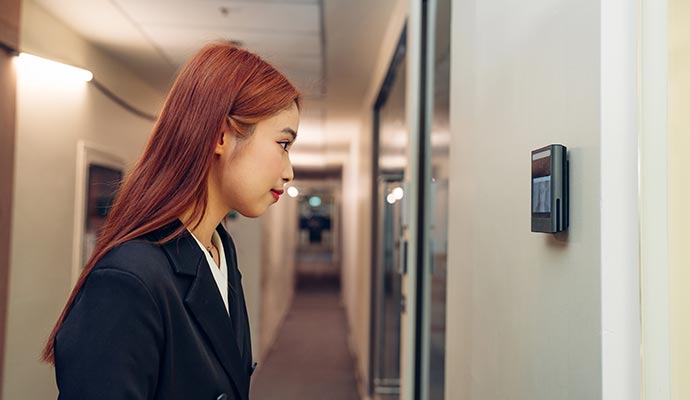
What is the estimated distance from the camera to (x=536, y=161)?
77cm

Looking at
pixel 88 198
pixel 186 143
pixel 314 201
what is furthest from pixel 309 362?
pixel 314 201

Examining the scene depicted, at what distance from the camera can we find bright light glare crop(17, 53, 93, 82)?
1950 millimetres

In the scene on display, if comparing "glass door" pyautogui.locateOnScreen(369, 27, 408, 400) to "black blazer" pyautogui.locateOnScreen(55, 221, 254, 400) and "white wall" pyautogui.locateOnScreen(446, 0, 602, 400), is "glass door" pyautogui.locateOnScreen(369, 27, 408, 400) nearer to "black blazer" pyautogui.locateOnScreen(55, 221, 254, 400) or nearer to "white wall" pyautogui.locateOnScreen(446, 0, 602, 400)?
"white wall" pyautogui.locateOnScreen(446, 0, 602, 400)

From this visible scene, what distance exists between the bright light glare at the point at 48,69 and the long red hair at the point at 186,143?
150cm

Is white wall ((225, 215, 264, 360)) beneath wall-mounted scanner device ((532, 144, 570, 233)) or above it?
beneath

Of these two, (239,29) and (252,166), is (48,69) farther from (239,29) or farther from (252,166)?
(252,166)

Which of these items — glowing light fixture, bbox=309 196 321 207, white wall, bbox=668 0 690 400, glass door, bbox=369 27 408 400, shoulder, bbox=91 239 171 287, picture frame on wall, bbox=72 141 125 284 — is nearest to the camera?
white wall, bbox=668 0 690 400

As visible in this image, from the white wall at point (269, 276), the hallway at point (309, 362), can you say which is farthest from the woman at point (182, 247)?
the white wall at point (269, 276)

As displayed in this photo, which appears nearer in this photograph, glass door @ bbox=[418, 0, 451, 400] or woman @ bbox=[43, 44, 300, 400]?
woman @ bbox=[43, 44, 300, 400]

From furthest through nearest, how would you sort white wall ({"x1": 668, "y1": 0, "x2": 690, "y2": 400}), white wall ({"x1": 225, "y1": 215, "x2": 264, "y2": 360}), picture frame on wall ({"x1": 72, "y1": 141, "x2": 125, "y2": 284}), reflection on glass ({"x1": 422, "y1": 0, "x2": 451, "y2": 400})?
1. white wall ({"x1": 225, "y1": 215, "x2": 264, "y2": 360})
2. picture frame on wall ({"x1": 72, "y1": 141, "x2": 125, "y2": 284})
3. reflection on glass ({"x1": 422, "y1": 0, "x2": 451, "y2": 400})
4. white wall ({"x1": 668, "y1": 0, "x2": 690, "y2": 400})

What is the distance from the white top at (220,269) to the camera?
88cm

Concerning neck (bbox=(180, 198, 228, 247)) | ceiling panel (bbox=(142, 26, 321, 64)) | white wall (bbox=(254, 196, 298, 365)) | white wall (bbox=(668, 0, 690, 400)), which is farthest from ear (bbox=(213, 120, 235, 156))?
white wall (bbox=(254, 196, 298, 365))

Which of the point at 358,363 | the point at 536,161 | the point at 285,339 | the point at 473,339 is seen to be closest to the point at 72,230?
the point at 473,339

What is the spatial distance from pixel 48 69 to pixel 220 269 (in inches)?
66.0
